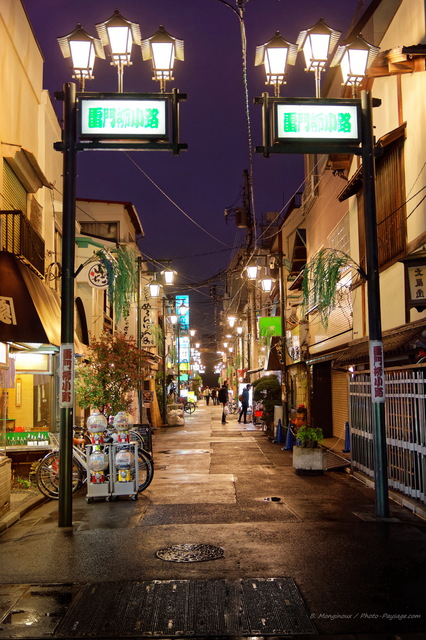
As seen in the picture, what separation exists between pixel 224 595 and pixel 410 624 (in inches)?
72.3

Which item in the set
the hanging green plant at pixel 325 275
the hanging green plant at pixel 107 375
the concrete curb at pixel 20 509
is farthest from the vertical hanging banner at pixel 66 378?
the hanging green plant at pixel 107 375

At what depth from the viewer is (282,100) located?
10109mm

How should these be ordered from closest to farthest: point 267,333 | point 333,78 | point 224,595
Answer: point 224,595
point 333,78
point 267,333

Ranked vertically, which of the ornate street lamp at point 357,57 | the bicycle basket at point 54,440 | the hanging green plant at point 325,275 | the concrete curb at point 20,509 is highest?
the ornate street lamp at point 357,57

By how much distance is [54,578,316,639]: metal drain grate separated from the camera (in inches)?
212

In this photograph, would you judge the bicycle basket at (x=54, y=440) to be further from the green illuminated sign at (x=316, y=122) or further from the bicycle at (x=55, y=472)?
the green illuminated sign at (x=316, y=122)

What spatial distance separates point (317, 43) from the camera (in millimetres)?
10516

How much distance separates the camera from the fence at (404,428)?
10.1 metres

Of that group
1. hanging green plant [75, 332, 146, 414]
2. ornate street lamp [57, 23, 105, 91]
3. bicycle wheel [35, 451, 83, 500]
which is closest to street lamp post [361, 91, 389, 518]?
ornate street lamp [57, 23, 105, 91]

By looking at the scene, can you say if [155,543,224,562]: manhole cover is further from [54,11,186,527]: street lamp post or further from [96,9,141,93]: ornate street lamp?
[96,9,141,93]: ornate street lamp

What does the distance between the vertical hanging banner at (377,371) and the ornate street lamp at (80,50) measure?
6.73m

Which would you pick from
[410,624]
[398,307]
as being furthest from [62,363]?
[398,307]

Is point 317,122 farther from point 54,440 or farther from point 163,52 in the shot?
point 54,440

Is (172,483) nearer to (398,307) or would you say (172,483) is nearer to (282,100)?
(398,307)
